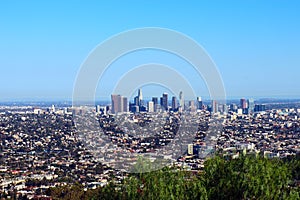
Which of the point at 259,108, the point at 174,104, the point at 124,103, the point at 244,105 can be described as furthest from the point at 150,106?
the point at 259,108

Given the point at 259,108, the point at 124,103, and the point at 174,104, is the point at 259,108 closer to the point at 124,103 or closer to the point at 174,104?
the point at 174,104

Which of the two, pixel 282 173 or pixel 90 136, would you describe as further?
pixel 90 136

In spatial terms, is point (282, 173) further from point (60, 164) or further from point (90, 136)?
point (60, 164)

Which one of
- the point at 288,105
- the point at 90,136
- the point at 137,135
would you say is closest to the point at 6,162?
the point at 137,135

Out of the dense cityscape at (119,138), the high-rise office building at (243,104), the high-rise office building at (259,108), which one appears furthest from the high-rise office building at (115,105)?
the high-rise office building at (259,108)

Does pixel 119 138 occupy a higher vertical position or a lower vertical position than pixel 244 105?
lower

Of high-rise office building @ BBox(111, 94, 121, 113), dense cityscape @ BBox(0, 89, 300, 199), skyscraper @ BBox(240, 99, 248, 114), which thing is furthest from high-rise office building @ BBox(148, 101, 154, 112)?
skyscraper @ BBox(240, 99, 248, 114)

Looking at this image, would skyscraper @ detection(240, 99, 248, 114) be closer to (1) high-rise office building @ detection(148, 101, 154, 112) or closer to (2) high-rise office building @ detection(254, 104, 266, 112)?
(2) high-rise office building @ detection(254, 104, 266, 112)

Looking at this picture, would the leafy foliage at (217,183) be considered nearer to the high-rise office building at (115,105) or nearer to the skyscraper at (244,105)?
the high-rise office building at (115,105)
